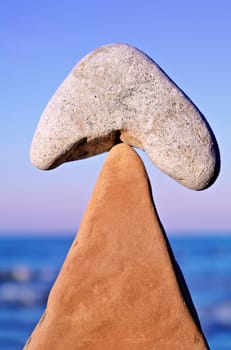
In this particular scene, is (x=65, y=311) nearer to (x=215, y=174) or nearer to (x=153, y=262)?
(x=153, y=262)

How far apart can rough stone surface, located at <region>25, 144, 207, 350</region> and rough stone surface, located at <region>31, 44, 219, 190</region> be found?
0.74 feet

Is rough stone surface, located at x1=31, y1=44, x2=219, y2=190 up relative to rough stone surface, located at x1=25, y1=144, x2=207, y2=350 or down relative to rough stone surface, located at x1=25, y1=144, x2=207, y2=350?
up

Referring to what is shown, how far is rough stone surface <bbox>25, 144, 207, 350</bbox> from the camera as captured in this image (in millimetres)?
4309

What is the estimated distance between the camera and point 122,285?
432 cm

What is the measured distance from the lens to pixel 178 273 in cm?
448

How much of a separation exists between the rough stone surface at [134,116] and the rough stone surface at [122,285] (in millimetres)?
224

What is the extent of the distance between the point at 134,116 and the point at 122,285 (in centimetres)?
101

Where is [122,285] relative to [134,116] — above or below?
below

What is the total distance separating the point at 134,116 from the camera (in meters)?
4.42

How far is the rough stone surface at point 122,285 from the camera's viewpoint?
4309 millimetres

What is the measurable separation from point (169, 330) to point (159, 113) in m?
1.28

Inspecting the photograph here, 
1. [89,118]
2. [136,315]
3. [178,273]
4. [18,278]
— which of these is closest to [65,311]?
[136,315]

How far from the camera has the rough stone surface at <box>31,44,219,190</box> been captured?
4.38 meters

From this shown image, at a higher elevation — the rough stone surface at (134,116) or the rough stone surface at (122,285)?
the rough stone surface at (134,116)
